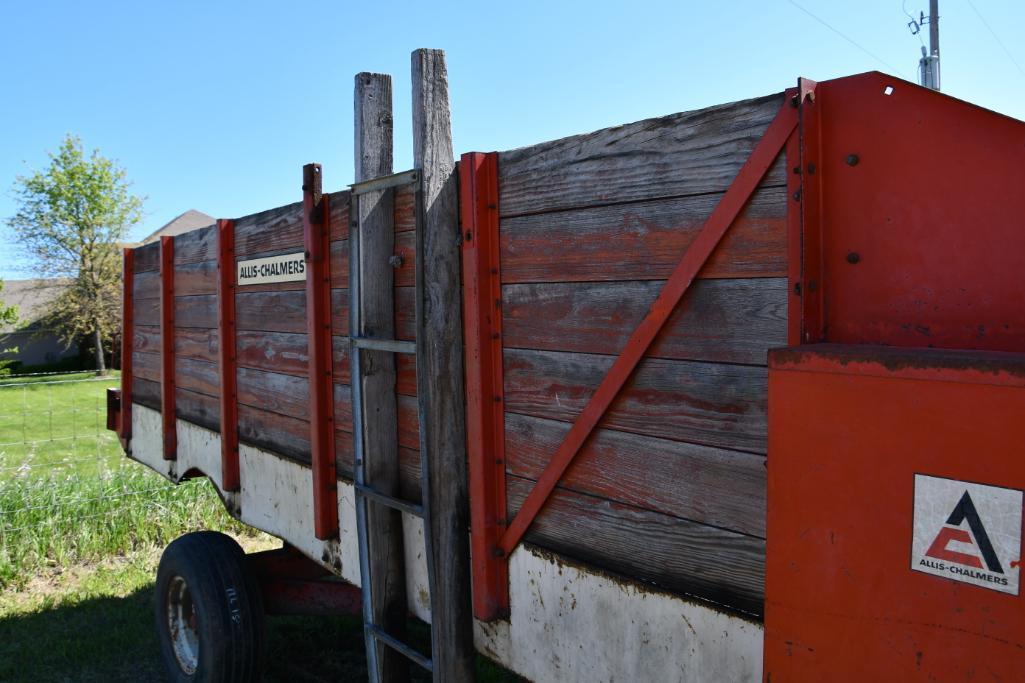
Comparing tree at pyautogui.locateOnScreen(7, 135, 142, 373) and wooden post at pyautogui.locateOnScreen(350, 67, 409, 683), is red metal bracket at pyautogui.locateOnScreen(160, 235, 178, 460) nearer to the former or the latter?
wooden post at pyautogui.locateOnScreen(350, 67, 409, 683)

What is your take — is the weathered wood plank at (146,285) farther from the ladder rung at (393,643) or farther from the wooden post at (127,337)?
the ladder rung at (393,643)

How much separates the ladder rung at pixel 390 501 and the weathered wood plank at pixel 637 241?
844 millimetres

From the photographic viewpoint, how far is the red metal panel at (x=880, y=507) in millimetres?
1200

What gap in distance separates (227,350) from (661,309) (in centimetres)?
292

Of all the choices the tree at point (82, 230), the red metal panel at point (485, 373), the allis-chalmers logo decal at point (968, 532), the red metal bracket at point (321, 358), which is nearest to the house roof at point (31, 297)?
the tree at point (82, 230)

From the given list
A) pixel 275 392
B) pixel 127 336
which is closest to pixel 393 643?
pixel 275 392

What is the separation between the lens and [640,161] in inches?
76.5

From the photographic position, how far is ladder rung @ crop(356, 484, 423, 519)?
2.68m

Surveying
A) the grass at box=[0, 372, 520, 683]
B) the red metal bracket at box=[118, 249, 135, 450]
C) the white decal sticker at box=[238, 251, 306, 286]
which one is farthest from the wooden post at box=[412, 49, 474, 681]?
the red metal bracket at box=[118, 249, 135, 450]

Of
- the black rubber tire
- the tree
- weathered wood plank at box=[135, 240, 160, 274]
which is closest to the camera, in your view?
the black rubber tire

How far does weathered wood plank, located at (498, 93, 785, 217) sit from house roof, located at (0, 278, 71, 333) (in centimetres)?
4013

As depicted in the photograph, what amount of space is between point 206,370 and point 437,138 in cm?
250

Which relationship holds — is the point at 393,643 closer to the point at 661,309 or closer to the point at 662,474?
the point at 662,474

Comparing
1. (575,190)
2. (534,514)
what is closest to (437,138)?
(575,190)
